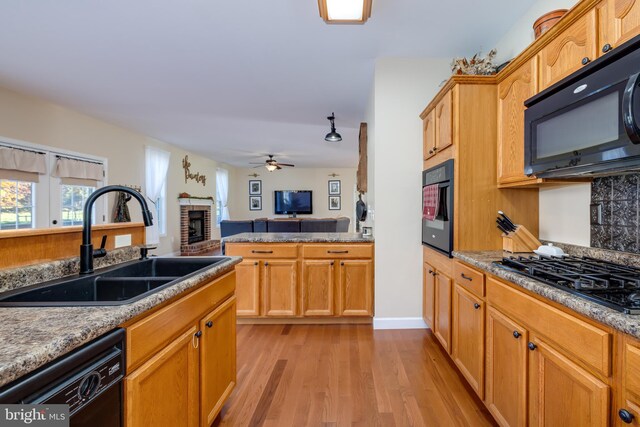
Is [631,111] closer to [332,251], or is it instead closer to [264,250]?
[332,251]

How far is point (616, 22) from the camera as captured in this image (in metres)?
1.23

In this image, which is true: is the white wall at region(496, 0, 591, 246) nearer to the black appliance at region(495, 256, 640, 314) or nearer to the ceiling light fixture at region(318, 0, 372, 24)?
the black appliance at region(495, 256, 640, 314)

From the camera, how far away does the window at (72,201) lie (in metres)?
4.25

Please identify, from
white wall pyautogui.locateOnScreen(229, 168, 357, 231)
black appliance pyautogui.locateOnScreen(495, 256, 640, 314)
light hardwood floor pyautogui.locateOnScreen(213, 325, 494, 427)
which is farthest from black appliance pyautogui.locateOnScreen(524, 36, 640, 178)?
white wall pyautogui.locateOnScreen(229, 168, 357, 231)

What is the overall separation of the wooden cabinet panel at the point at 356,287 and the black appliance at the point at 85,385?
7.44 ft

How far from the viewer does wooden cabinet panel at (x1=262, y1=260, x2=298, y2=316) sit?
9.75 ft

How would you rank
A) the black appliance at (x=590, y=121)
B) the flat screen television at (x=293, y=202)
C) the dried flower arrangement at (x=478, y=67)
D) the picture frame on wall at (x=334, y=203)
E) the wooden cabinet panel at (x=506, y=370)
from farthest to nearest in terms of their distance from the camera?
the picture frame on wall at (x=334, y=203) → the flat screen television at (x=293, y=202) → the dried flower arrangement at (x=478, y=67) → the wooden cabinet panel at (x=506, y=370) → the black appliance at (x=590, y=121)

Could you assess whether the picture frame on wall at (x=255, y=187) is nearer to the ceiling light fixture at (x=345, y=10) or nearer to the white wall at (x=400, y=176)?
the white wall at (x=400, y=176)

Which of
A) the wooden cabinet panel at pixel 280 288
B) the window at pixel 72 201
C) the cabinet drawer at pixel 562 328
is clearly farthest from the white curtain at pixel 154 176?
the cabinet drawer at pixel 562 328

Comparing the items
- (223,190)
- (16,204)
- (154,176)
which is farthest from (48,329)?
(223,190)

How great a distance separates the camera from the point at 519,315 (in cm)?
131

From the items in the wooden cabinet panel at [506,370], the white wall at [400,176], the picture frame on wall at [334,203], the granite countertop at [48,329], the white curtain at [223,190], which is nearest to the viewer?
the granite countertop at [48,329]

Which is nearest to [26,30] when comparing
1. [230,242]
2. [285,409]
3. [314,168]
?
[230,242]

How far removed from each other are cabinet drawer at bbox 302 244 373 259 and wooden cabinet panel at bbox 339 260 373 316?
0.07 metres
